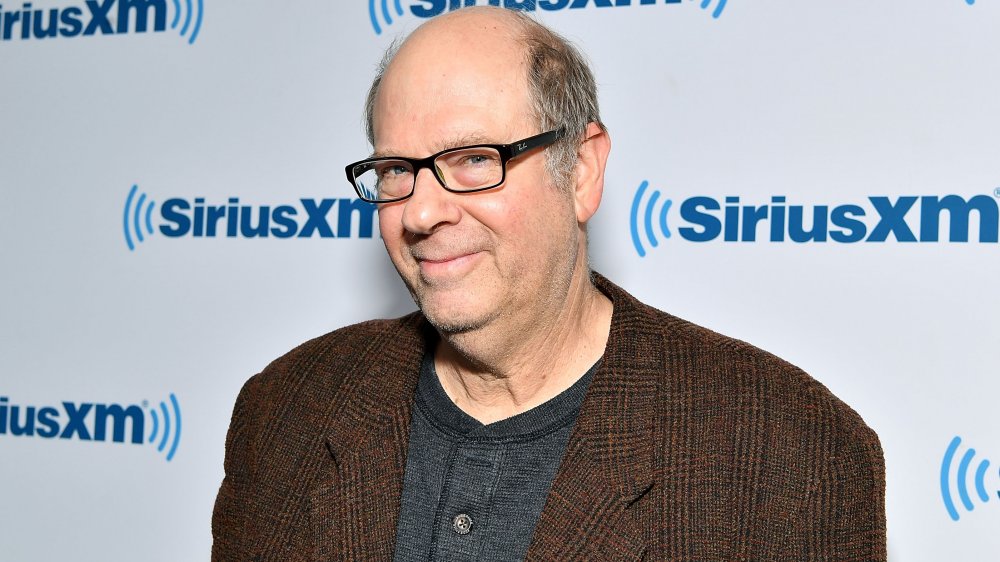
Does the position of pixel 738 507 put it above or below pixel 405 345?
below

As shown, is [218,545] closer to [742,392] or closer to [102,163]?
[742,392]

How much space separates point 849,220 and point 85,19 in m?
2.19

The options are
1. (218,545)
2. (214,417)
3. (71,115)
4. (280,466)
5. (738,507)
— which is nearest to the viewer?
(738,507)

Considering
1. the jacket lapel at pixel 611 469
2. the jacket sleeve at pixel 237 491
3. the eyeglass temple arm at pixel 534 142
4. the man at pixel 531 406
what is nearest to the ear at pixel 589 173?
the man at pixel 531 406

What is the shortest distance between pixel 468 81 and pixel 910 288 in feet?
3.48

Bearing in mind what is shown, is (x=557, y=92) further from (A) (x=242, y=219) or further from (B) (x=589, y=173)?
(A) (x=242, y=219)

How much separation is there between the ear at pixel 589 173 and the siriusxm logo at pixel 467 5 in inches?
24.4

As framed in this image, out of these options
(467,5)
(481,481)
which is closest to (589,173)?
(481,481)

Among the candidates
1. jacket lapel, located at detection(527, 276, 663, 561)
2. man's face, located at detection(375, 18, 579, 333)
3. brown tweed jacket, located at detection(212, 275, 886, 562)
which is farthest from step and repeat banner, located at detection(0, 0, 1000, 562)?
man's face, located at detection(375, 18, 579, 333)

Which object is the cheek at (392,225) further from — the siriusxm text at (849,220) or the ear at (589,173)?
the siriusxm text at (849,220)

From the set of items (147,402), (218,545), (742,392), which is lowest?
(218,545)

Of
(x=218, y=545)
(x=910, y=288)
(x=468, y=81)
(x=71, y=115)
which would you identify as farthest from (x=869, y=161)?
(x=71, y=115)

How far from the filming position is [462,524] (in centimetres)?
158

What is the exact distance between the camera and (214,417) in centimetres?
261
